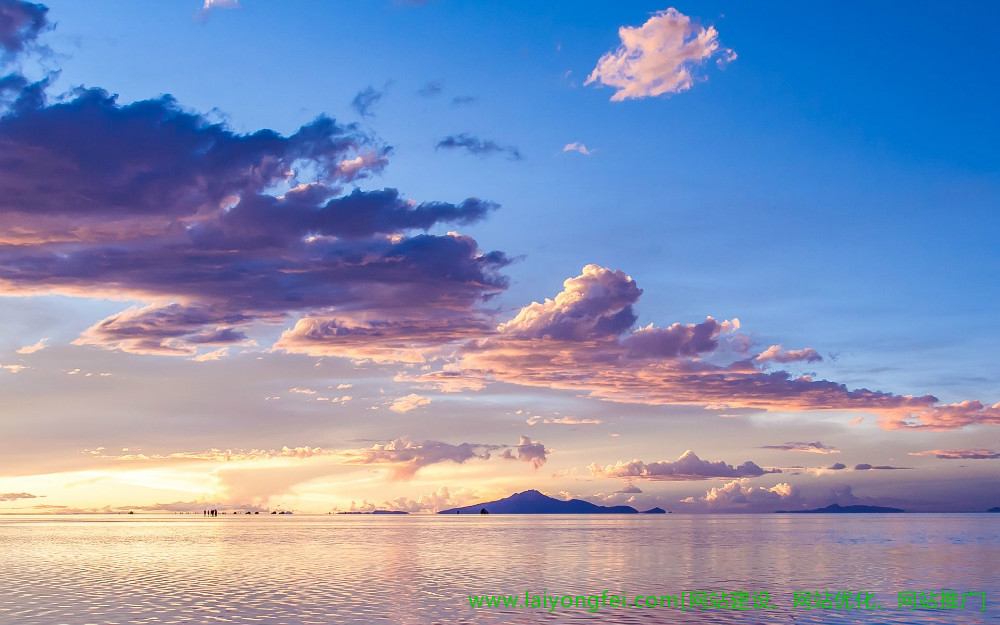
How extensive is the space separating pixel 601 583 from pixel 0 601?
43194 mm

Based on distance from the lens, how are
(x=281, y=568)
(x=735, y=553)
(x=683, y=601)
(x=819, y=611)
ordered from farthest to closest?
(x=735, y=553)
(x=281, y=568)
(x=683, y=601)
(x=819, y=611)

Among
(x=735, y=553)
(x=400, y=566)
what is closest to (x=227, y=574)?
(x=400, y=566)

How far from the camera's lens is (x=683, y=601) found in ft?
189

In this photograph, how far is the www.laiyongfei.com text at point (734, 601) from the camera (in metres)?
54.7

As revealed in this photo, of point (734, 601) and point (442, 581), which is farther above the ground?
point (734, 601)

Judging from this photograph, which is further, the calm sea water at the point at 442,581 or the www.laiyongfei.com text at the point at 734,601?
the www.laiyongfei.com text at the point at 734,601

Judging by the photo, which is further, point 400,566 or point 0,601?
point 400,566

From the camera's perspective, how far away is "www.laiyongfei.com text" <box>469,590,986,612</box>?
179ft

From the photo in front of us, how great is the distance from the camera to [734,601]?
190ft

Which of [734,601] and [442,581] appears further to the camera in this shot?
[442,581]

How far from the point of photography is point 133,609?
53.7m

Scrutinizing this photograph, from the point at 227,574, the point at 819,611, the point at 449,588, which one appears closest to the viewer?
the point at 819,611

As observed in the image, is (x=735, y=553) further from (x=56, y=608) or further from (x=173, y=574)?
(x=56, y=608)

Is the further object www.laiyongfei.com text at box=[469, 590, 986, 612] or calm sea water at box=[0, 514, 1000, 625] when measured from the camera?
www.laiyongfei.com text at box=[469, 590, 986, 612]
